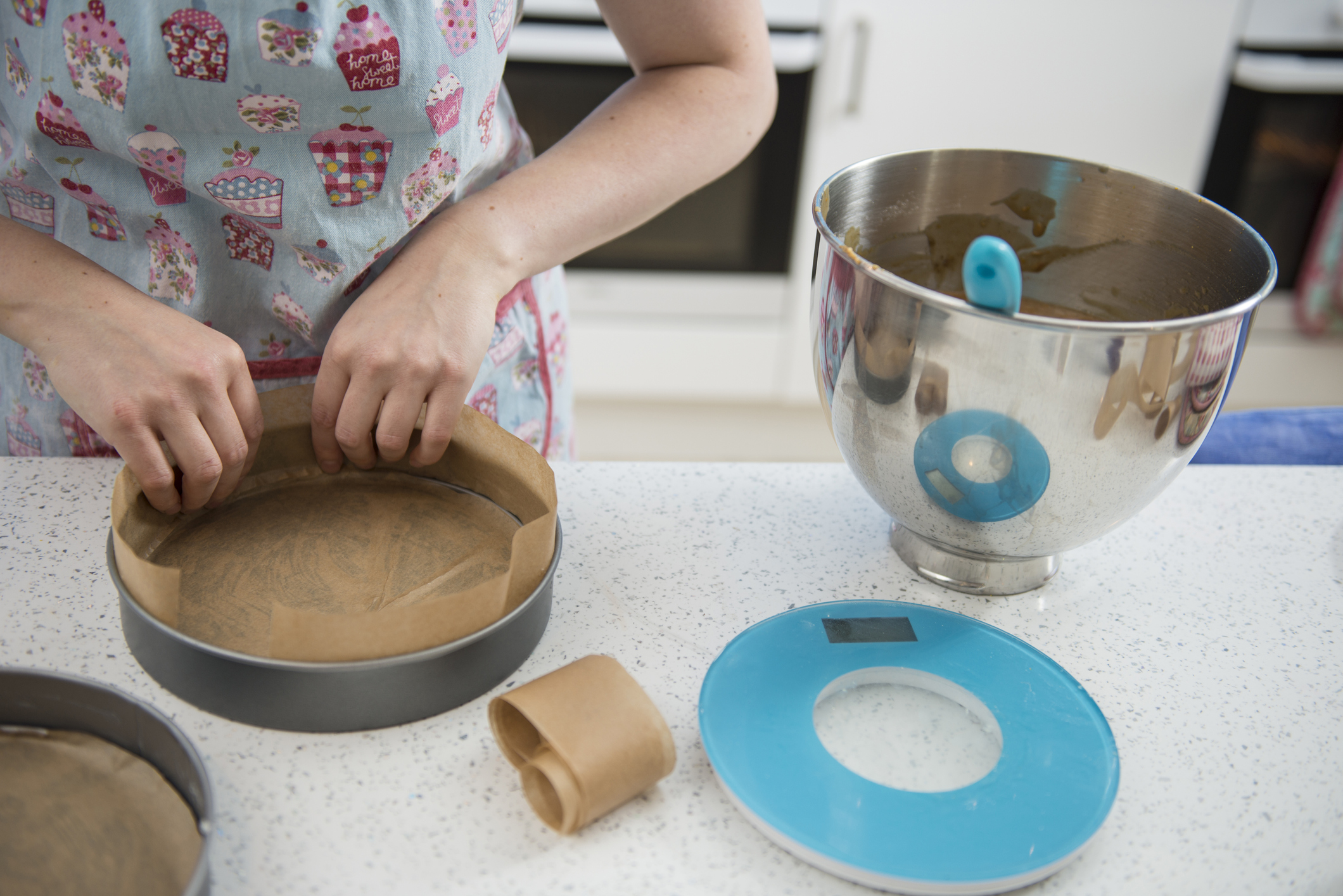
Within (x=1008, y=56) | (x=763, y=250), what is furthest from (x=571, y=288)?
(x=1008, y=56)

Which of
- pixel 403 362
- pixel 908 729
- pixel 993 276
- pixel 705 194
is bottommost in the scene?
pixel 705 194

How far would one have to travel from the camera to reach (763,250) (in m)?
1.77

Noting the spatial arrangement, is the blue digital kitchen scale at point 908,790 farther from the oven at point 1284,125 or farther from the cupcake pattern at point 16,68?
the oven at point 1284,125

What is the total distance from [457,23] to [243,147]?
0.16 m

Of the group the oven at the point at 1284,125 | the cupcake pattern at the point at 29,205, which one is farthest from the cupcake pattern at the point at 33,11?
the oven at the point at 1284,125

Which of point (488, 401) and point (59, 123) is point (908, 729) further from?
point (59, 123)

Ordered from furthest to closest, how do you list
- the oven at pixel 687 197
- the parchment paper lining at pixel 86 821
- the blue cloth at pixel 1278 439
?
the oven at pixel 687 197
the blue cloth at pixel 1278 439
the parchment paper lining at pixel 86 821

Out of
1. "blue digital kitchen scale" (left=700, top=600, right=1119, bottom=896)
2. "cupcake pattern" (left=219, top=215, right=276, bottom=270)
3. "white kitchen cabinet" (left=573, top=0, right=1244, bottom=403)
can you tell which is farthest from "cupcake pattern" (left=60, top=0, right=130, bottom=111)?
"white kitchen cabinet" (left=573, top=0, right=1244, bottom=403)

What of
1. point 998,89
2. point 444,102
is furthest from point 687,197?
point 444,102

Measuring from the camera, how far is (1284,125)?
1.73 m

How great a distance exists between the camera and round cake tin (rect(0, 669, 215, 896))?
40cm

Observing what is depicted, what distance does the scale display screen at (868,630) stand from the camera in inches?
20.3

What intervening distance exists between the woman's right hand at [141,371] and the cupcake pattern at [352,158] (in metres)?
0.14

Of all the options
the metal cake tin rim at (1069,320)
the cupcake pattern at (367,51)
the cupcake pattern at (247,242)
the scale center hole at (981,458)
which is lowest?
the scale center hole at (981,458)
